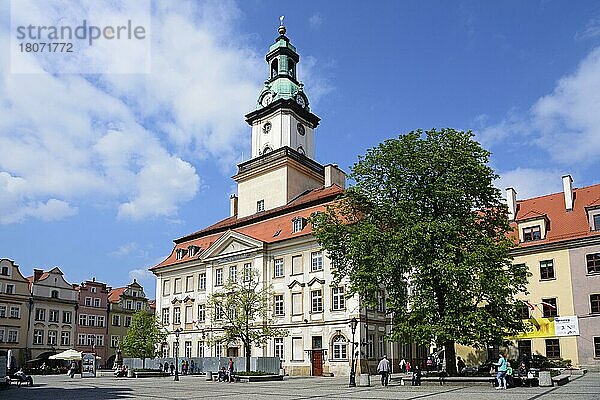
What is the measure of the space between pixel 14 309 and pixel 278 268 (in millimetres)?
36497

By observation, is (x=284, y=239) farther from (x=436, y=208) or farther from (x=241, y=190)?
(x=436, y=208)

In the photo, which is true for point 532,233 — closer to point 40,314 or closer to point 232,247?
point 232,247

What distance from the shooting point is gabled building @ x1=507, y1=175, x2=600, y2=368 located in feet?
134

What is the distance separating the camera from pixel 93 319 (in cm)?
7638

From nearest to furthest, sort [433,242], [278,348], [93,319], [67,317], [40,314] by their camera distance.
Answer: [433,242] → [278,348] → [40,314] → [67,317] → [93,319]

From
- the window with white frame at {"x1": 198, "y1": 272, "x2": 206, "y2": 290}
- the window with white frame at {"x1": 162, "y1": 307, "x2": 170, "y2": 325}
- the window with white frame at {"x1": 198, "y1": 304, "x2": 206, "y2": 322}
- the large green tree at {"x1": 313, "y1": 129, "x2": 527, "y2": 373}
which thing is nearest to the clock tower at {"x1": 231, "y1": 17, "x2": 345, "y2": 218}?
the window with white frame at {"x1": 198, "y1": 272, "x2": 206, "y2": 290}

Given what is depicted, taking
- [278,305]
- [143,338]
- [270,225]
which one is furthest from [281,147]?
[143,338]

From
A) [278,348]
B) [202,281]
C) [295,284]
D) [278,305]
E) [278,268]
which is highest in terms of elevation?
[278,268]

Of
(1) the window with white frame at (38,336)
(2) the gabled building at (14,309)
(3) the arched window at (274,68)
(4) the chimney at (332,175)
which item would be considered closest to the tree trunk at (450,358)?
(4) the chimney at (332,175)

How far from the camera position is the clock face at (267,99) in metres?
60.9

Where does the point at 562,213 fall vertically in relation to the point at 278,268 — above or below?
above

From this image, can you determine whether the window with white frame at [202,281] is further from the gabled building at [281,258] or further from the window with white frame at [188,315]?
the window with white frame at [188,315]

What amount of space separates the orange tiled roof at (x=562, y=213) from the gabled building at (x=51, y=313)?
54.2m

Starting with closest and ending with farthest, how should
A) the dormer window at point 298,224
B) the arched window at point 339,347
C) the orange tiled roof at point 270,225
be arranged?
the arched window at point 339,347
the dormer window at point 298,224
the orange tiled roof at point 270,225
